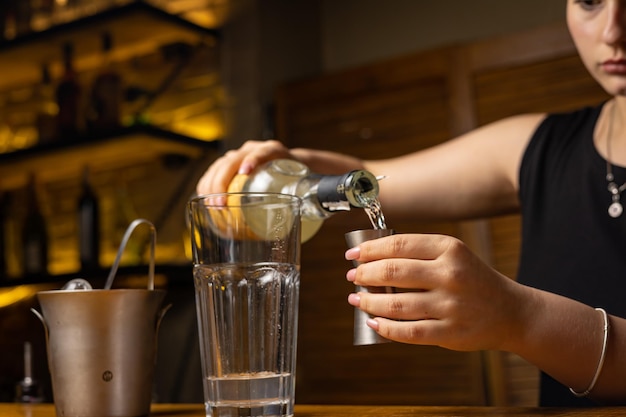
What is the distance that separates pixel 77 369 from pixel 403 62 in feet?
7.52

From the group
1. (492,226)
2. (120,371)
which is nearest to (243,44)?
(492,226)

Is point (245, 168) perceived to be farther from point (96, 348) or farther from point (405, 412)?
point (405, 412)

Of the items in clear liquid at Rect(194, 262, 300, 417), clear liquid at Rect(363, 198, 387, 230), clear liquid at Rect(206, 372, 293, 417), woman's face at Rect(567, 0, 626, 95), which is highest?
woman's face at Rect(567, 0, 626, 95)

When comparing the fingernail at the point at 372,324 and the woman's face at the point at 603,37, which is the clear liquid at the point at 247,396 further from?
the woman's face at the point at 603,37

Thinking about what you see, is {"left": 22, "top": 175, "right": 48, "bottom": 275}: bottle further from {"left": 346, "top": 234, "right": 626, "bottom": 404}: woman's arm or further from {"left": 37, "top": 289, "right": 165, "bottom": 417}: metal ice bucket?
{"left": 346, "top": 234, "right": 626, "bottom": 404}: woman's arm

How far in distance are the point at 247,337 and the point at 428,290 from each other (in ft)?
0.57

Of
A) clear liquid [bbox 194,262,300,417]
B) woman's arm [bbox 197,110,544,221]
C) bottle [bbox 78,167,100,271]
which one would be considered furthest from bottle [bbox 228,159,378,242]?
bottle [bbox 78,167,100,271]

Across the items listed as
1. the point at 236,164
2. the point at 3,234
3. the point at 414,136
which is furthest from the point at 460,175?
the point at 3,234

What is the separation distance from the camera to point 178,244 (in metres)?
2.94

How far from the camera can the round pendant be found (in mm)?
1235

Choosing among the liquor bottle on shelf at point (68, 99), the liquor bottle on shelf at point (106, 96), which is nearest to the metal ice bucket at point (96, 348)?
the liquor bottle on shelf at point (106, 96)

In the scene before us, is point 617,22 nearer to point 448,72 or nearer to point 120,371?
point 120,371

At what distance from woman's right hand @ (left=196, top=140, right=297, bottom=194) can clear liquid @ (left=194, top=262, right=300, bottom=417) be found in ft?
1.03

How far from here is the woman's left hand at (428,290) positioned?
2.14ft
